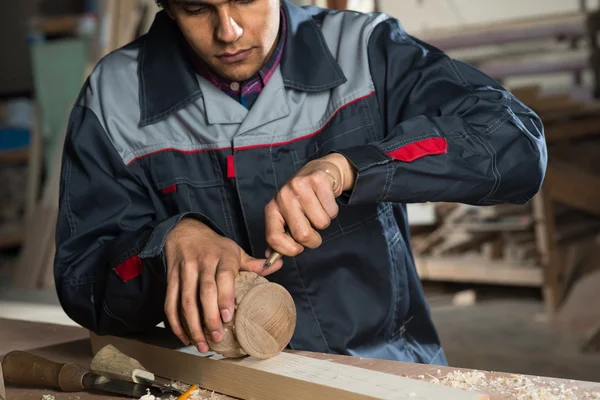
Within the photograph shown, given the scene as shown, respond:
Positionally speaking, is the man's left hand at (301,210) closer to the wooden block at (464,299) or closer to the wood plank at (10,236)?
the wooden block at (464,299)

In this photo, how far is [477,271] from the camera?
527 cm

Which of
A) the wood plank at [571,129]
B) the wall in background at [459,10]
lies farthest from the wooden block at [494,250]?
the wall in background at [459,10]

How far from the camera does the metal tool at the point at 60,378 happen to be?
4.88 ft

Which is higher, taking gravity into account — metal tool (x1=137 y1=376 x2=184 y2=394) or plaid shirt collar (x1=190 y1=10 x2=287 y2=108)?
plaid shirt collar (x1=190 y1=10 x2=287 y2=108)

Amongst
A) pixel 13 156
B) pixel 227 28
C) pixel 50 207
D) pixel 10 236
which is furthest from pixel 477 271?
pixel 10 236

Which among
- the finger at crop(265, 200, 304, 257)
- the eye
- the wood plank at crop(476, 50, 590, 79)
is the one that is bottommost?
the wood plank at crop(476, 50, 590, 79)

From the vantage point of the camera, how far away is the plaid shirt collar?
1955 mm

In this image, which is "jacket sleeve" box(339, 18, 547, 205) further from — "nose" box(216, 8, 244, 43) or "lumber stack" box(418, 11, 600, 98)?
"lumber stack" box(418, 11, 600, 98)

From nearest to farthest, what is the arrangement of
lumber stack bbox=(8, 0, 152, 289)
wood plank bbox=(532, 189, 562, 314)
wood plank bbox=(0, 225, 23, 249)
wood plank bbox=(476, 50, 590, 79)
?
wood plank bbox=(532, 189, 562, 314)
lumber stack bbox=(8, 0, 152, 289)
wood plank bbox=(476, 50, 590, 79)
wood plank bbox=(0, 225, 23, 249)

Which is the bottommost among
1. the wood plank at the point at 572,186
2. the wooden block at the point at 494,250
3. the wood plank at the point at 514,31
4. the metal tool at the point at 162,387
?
the wooden block at the point at 494,250

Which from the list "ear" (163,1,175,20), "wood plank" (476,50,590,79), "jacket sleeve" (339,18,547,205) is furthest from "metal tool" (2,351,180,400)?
"wood plank" (476,50,590,79)

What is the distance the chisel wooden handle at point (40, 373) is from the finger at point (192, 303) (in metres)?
0.26

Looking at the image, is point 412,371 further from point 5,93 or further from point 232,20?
point 5,93

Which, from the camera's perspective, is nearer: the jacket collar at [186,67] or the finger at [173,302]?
the finger at [173,302]
